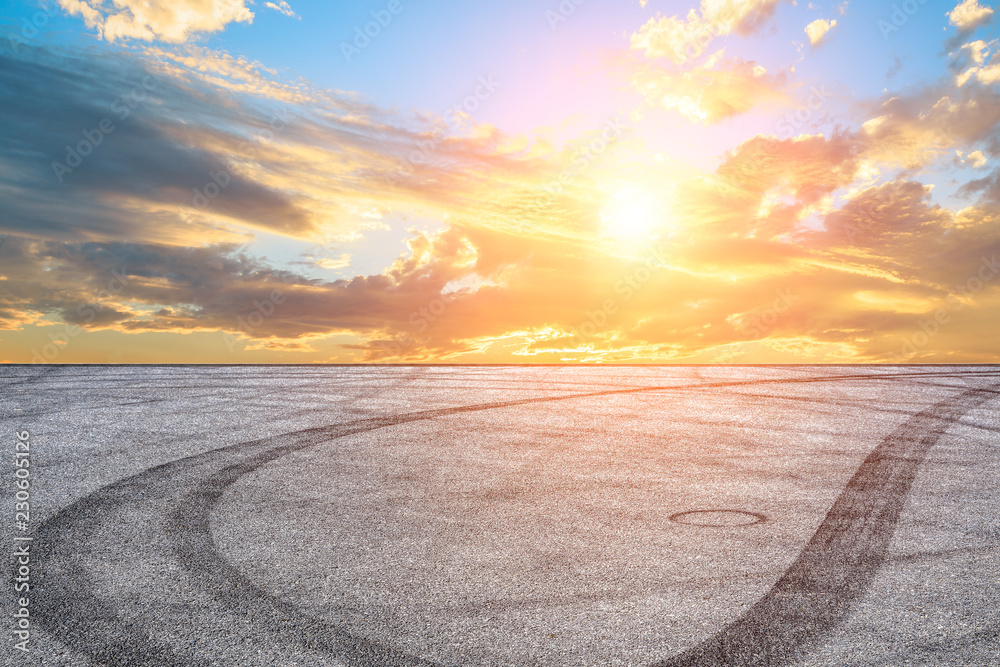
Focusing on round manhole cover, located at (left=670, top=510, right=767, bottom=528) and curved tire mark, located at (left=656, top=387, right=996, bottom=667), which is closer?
curved tire mark, located at (left=656, top=387, right=996, bottom=667)

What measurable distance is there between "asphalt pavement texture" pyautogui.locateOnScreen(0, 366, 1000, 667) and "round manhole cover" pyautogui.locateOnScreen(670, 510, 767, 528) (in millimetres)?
33

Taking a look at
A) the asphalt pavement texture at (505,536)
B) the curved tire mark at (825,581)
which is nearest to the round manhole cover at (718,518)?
the asphalt pavement texture at (505,536)

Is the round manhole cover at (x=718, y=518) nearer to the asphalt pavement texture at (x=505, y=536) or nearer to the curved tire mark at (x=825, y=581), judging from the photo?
the asphalt pavement texture at (x=505, y=536)

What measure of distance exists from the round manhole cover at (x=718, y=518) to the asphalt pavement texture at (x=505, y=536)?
0.11ft

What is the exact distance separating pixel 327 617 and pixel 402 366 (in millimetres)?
17691

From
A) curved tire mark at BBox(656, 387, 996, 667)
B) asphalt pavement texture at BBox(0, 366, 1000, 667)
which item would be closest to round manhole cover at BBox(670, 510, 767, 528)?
asphalt pavement texture at BBox(0, 366, 1000, 667)

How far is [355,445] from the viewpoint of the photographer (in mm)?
9500

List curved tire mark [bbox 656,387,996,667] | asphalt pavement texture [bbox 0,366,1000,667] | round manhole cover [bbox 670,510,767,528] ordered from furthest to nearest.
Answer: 1. round manhole cover [bbox 670,510,767,528]
2. asphalt pavement texture [bbox 0,366,1000,667]
3. curved tire mark [bbox 656,387,996,667]

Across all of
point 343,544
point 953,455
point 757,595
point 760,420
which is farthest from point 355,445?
point 953,455

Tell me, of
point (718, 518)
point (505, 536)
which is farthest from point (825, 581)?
point (505, 536)

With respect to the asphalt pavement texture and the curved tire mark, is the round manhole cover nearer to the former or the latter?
the asphalt pavement texture

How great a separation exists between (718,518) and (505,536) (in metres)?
2.17

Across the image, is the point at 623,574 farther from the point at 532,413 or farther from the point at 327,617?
the point at 532,413

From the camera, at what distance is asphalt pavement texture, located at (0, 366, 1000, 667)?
400 centimetres
